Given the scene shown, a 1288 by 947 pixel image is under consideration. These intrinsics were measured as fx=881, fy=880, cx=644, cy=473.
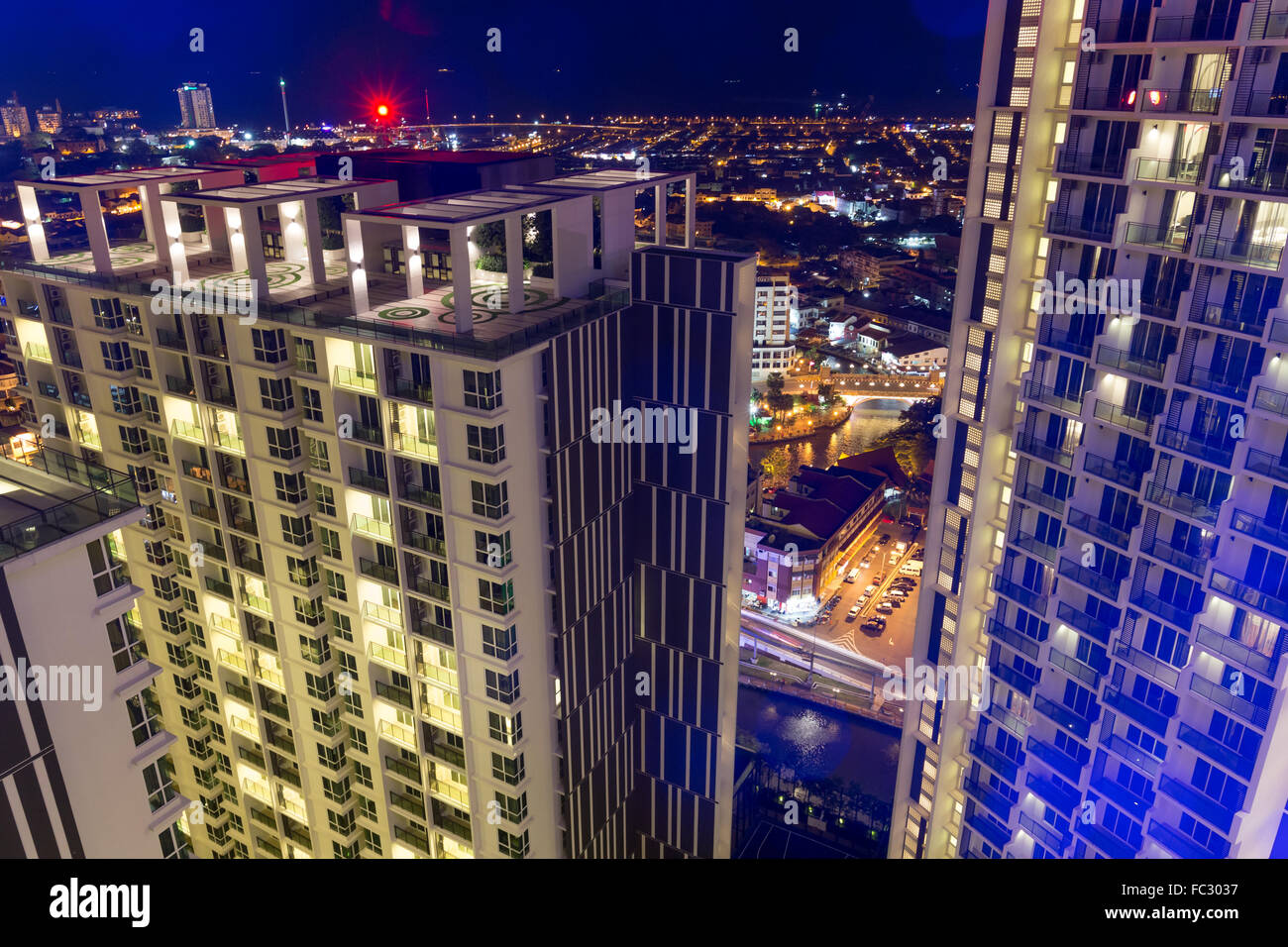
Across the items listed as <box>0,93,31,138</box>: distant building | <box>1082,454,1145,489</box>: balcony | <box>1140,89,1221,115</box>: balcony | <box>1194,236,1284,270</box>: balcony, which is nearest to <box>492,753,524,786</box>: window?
<box>1082,454,1145,489</box>: balcony

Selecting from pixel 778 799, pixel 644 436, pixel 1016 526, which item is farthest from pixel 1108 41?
pixel 778 799

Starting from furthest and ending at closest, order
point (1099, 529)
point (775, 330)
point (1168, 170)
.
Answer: point (775, 330) < point (1099, 529) < point (1168, 170)

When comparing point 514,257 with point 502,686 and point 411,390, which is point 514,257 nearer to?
point 411,390

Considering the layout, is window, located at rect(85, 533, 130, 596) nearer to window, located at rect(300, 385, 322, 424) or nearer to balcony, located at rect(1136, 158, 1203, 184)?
window, located at rect(300, 385, 322, 424)

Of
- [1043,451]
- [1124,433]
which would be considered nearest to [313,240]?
[1043,451]

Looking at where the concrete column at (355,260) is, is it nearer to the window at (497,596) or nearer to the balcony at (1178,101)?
the window at (497,596)
